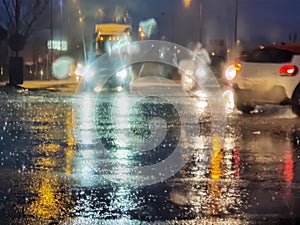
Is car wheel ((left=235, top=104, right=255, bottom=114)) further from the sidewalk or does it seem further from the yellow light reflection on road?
the sidewalk

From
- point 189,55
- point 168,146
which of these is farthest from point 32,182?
point 189,55

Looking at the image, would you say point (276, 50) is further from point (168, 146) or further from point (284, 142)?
point (168, 146)

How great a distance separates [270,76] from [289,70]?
0.47 m

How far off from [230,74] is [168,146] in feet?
22.2

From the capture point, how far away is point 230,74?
17.0 meters

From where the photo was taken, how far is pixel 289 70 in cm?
1505

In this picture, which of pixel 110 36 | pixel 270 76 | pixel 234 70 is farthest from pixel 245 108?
pixel 110 36

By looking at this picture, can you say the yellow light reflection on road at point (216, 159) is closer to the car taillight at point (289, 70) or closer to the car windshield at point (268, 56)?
the car taillight at point (289, 70)

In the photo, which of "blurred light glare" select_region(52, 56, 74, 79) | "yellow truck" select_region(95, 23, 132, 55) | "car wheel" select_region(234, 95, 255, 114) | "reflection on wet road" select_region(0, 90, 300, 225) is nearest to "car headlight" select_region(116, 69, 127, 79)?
"yellow truck" select_region(95, 23, 132, 55)

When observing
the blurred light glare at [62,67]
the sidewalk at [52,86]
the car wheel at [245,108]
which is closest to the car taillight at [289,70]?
the car wheel at [245,108]

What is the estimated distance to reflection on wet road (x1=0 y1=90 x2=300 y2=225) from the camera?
6.20 metres

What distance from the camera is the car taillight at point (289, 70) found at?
15031mm

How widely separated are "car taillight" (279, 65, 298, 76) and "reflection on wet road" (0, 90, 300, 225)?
4.50ft

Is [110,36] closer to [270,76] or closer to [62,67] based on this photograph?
[270,76]
